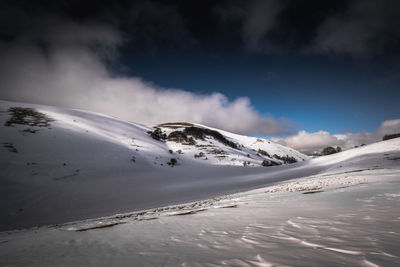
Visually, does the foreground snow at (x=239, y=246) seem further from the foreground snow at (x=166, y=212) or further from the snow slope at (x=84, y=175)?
the snow slope at (x=84, y=175)

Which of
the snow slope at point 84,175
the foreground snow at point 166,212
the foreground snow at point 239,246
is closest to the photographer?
the foreground snow at point 239,246

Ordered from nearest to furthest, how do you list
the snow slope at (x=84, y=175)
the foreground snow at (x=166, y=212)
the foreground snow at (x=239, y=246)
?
the foreground snow at (x=239, y=246) → the foreground snow at (x=166, y=212) → the snow slope at (x=84, y=175)

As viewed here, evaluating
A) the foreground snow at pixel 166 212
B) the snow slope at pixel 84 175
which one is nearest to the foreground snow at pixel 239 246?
the foreground snow at pixel 166 212

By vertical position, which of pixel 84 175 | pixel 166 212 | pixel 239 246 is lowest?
pixel 166 212

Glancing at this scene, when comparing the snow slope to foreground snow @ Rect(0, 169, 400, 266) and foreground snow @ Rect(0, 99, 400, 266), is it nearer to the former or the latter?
foreground snow @ Rect(0, 99, 400, 266)

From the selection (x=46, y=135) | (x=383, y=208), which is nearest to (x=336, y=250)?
(x=383, y=208)

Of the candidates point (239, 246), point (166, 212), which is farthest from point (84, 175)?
point (239, 246)

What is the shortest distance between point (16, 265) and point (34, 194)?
47.5ft

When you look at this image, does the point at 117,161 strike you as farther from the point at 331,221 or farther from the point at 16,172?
the point at 331,221

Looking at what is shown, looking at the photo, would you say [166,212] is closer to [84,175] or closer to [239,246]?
[239,246]

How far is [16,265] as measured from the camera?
6.30 ft

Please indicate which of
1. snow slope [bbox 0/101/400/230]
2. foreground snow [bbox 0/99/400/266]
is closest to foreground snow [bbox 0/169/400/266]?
foreground snow [bbox 0/99/400/266]

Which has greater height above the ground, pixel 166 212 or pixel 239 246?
pixel 239 246

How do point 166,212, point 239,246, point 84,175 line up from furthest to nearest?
point 84,175 → point 166,212 → point 239,246
